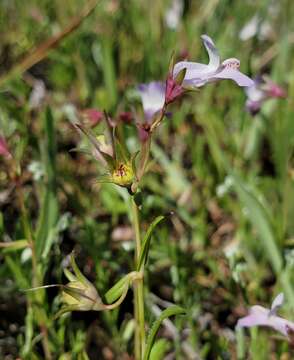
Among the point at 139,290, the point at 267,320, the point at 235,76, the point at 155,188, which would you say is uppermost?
the point at 235,76

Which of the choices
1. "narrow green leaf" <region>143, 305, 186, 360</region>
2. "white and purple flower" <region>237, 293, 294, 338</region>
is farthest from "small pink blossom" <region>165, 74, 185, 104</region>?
"white and purple flower" <region>237, 293, 294, 338</region>

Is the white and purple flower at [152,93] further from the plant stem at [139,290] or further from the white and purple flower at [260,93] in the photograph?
the plant stem at [139,290]

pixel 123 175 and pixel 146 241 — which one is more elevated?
pixel 123 175

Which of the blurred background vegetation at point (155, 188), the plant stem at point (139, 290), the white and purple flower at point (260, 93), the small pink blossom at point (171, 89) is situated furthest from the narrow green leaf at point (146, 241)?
the white and purple flower at point (260, 93)

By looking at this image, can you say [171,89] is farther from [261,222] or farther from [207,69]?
[261,222]

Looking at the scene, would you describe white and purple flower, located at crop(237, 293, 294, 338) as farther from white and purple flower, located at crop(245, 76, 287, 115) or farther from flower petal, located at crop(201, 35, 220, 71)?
white and purple flower, located at crop(245, 76, 287, 115)

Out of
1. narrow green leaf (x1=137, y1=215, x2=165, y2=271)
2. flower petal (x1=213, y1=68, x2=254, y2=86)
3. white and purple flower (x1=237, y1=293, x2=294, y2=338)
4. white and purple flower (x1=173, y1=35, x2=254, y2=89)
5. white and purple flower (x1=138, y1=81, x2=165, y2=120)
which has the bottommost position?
white and purple flower (x1=237, y1=293, x2=294, y2=338)

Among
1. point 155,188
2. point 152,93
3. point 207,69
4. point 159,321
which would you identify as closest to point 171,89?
point 207,69
